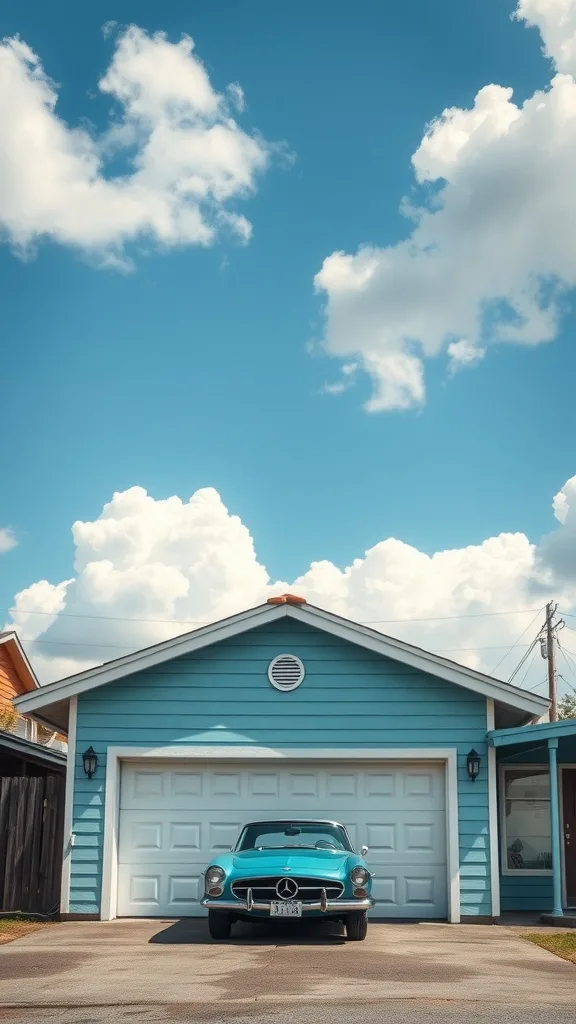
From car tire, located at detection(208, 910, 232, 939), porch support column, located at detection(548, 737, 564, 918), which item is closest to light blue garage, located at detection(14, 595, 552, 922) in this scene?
porch support column, located at detection(548, 737, 564, 918)

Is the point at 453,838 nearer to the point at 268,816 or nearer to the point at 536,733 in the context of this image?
the point at 536,733

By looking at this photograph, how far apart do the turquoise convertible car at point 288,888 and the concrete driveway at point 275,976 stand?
0.91 ft

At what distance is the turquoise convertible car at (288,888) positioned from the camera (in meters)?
11.3

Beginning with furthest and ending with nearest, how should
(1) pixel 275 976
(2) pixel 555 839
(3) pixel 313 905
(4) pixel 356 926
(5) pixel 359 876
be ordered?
(2) pixel 555 839 < (4) pixel 356 926 < (5) pixel 359 876 < (3) pixel 313 905 < (1) pixel 275 976

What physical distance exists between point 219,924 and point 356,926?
4.64 feet

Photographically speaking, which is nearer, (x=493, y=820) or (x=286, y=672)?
(x=493, y=820)

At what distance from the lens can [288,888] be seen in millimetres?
11344

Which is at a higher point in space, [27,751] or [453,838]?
[27,751]

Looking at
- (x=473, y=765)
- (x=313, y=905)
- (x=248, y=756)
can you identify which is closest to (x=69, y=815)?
(x=248, y=756)

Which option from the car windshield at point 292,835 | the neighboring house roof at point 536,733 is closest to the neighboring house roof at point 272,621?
the neighboring house roof at point 536,733

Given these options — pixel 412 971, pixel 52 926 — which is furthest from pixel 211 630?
pixel 412 971

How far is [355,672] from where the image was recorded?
51.6 feet

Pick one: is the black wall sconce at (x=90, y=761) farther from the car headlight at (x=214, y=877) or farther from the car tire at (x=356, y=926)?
the car tire at (x=356, y=926)

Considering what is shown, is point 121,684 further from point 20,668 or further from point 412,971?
point 20,668
